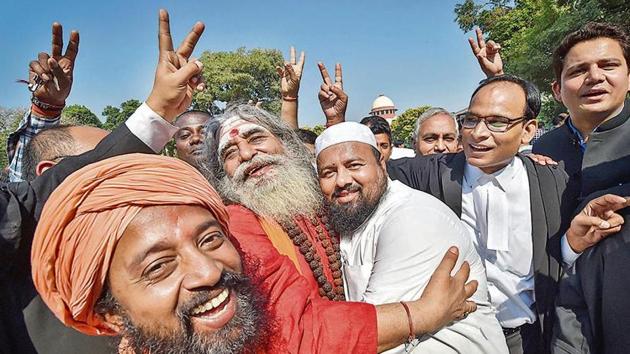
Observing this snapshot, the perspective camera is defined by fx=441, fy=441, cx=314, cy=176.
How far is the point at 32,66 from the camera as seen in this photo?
298 cm

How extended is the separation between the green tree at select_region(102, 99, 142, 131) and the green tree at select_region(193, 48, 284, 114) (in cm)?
1224

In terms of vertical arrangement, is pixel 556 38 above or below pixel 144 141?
above

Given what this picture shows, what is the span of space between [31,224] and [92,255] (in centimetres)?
39

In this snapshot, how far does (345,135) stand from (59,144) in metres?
1.58

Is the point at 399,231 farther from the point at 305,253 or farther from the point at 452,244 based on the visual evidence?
the point at 305,253

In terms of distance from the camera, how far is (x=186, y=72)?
2113 mm

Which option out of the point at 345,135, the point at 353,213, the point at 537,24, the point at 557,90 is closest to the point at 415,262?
the point at 353,213

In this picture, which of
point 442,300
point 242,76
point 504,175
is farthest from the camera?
point 242,76

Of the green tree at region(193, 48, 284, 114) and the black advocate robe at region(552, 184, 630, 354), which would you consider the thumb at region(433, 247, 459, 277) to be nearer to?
the black advocate robe at region(552, 184, 630, 354)

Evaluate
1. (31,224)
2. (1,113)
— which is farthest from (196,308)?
(1,113)

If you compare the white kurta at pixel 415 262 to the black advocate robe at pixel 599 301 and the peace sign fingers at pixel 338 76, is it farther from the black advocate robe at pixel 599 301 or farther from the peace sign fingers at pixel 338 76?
the peace sign fingers at pixel 338 76

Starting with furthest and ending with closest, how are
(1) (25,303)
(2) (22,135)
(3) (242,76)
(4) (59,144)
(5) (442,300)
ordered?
(3) (242,76) → (2) (22,135) → (4) (59,144) → (5) (442,300) → (1) (25,303)

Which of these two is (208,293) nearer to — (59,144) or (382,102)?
(59,144)

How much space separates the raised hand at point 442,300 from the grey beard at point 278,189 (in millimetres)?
988
